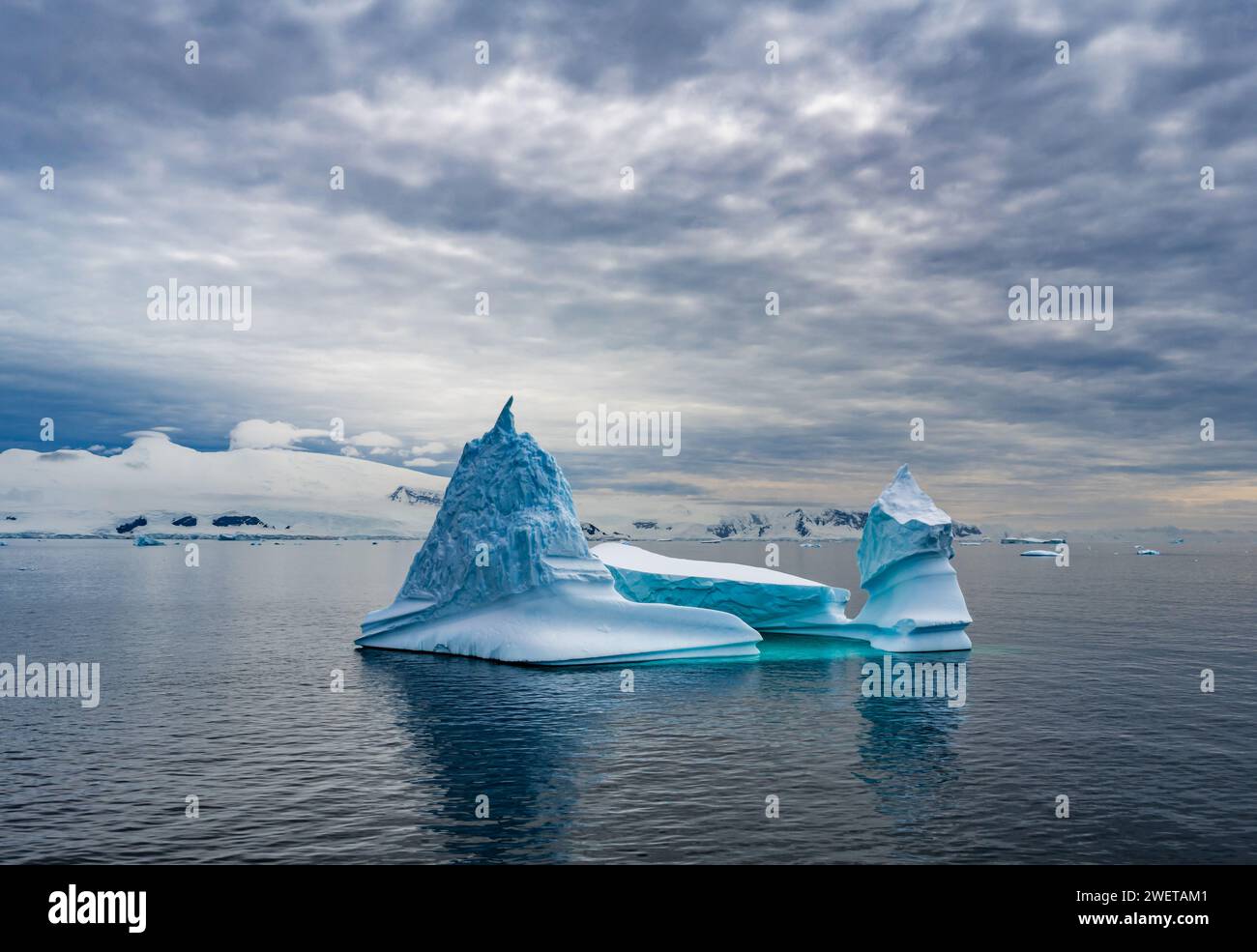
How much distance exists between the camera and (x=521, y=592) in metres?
39.4

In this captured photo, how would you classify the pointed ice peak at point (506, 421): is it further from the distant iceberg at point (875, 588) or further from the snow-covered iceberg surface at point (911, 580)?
the snow-covered iceberg surface at point (911, 580)

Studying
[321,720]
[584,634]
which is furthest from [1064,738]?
[321,720]

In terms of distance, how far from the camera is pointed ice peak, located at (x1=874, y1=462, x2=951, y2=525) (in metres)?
45.4

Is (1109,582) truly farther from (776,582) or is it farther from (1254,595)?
(776,582)

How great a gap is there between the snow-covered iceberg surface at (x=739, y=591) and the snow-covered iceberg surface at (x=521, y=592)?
6.95 m

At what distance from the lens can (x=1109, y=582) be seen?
4274 inches

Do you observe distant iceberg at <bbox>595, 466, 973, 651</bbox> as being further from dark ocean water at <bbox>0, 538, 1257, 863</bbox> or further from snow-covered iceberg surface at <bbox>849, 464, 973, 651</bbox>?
Answer: dark ocean water at <bbox>0, 538, 1257, 863</bbox>

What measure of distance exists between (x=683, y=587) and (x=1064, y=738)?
2504cm

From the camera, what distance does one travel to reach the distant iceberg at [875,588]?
44438 millimetres

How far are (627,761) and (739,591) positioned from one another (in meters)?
27.0

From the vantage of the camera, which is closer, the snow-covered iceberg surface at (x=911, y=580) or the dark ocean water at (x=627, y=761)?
the dark ocean water at (x=627, y=761)

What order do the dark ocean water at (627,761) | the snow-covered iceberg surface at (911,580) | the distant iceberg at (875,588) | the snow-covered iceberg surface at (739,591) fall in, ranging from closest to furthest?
the dark ocean water at (627,761) → the snow-covered iceberg surface at (911,580) → the distant iceberg at (875,588) → the snow-covered iceberg surface at (739,591)

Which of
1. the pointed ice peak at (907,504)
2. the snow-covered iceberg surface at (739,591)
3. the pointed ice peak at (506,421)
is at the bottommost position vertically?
the snow-covered iceberg surface at (739,591)

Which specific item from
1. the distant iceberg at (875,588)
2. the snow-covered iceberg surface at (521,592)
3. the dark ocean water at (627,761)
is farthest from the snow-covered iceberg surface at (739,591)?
the snow-covered iceberg surface at (521,592)
